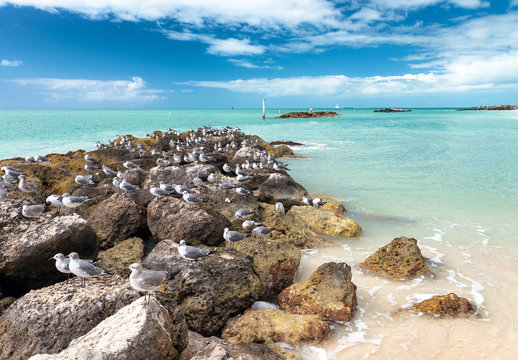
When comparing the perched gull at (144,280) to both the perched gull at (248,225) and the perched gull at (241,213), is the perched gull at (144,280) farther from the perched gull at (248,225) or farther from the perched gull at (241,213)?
the perched gull at (241,213)

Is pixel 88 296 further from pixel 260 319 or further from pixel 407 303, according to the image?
pixel 407 303

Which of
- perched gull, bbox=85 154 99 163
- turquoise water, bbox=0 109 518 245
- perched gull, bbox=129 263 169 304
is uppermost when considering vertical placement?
perched gull, bbox=85 154 99 163

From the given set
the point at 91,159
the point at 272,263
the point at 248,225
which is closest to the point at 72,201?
the point at 248,225

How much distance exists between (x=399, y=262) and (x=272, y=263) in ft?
9.54

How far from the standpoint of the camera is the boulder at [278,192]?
11484 millimetres

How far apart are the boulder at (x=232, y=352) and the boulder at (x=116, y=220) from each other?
12.2ft

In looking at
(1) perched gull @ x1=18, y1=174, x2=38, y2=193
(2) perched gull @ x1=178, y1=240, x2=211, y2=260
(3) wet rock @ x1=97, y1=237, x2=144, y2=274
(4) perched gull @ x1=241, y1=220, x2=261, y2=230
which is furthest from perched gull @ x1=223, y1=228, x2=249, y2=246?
(1) perched gull @ x1=18, y1=174, x2=38, y2=193

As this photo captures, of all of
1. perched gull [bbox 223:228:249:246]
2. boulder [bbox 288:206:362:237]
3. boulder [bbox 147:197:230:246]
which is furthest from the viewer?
boulder [bbox 288:206:362:237]

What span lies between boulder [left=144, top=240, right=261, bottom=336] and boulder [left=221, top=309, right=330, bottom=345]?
268 mm

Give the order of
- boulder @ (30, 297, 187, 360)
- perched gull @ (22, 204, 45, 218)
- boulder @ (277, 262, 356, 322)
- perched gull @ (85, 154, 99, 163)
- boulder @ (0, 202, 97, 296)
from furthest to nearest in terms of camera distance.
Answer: perched gull @ (85, 154, 99, 163), perched gull @ (22, 204, 45, 218), boulder @ (277, 262, 356, 322), boulder @ (0, 202, 97, 296), boulder @ (30, 297, 187, 360)

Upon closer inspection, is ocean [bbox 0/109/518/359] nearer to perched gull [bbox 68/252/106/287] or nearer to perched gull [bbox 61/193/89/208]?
perched gull [bbox 68/252/106/287]

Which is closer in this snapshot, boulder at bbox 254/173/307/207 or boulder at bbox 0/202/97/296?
boulder at bbox 0/202/97/296

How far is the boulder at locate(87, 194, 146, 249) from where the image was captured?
23.8 feet

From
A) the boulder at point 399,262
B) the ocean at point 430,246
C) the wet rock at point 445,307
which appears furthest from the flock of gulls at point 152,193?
the wet rock at point 445,307
